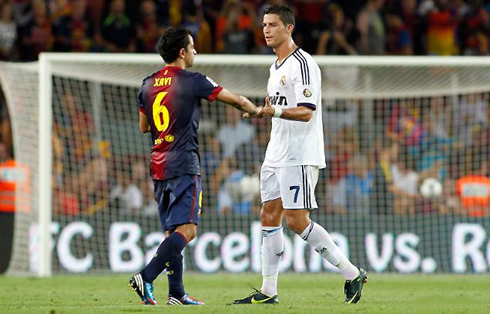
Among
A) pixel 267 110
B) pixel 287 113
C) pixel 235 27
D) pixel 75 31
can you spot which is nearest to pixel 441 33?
pixel 235 27

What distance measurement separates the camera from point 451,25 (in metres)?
18.1

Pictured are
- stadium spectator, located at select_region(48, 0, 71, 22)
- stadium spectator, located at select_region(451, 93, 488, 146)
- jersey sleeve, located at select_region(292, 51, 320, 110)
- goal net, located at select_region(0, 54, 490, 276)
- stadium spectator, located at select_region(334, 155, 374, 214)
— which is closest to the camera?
jersey sleeve, located at select_region(292, 51, 320, 110)

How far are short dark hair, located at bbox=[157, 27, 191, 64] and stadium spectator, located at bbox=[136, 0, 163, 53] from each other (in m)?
9.26

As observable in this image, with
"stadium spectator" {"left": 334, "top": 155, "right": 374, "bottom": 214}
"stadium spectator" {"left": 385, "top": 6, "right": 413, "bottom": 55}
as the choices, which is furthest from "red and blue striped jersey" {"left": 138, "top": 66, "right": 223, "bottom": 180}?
"stadium spectator" {"left": 385, "top": 6, "right": 413, "bottom": 55}

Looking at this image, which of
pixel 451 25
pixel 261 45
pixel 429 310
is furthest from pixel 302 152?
pixel 451 25

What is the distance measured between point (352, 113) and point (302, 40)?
7.44 feet

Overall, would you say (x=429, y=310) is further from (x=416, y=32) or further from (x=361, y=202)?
(x=416, y=32)

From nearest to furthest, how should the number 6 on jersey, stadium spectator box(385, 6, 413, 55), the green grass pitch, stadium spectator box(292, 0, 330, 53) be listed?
the green grass pitch, the number 6 on jersey, stadium spectator box(292, 0, 330, 53), stadium spectator box(385, 6, 413, 55)

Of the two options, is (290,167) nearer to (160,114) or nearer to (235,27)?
(160,114)

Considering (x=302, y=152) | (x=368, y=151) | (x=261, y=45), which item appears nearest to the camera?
(x=302, y=152)

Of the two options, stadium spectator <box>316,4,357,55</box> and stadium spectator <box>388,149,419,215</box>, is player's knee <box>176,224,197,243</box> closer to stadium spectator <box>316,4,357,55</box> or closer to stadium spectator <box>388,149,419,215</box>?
stadium spectator <box>388,149,419,215</box>

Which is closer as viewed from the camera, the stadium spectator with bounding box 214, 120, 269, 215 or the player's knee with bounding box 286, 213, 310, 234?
the player's knee with bounding box 286, 213, 310, 234

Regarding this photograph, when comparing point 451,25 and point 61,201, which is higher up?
point 451,25

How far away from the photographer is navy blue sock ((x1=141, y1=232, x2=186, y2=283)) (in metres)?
7.73
